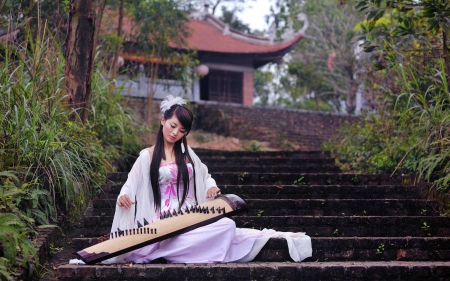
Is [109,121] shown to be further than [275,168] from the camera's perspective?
No

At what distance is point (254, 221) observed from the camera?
5.65 metres

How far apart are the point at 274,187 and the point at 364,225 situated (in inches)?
54.5

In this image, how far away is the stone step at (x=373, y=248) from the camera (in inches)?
197

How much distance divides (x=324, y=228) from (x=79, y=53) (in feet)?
11.1

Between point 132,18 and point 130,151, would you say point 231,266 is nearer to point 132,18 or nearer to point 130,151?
point 130,151

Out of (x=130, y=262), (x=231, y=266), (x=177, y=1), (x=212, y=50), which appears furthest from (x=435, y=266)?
(x=212, y=50)

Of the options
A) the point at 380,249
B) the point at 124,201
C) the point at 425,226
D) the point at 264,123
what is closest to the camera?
the point at 124,201

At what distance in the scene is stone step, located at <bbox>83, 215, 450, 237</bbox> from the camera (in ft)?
18.1

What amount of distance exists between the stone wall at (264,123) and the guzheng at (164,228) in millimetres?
11276

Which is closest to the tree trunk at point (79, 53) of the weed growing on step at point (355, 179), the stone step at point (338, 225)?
the stone step at point (338, 225)

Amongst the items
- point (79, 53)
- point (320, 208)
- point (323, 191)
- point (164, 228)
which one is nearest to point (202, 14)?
point (79, 53)

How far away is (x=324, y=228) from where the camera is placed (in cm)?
552

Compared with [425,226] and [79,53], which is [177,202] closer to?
[425,226]

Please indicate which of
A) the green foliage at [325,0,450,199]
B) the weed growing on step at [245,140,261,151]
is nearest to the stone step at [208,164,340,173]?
the green foliage at [325,0,450,199]
